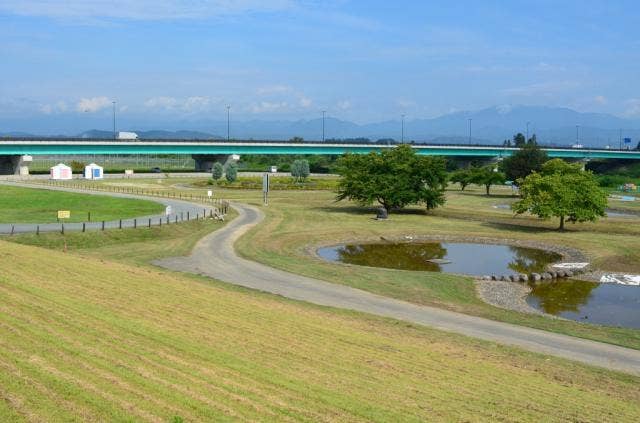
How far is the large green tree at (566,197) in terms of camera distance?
57.5m

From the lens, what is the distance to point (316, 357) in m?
18.2

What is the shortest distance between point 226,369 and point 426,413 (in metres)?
4.77

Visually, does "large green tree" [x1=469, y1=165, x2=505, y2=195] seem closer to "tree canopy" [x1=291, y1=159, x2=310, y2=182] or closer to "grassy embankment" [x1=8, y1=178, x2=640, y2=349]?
"grassy embankment" [x1=8, y1=178, x2=640, y2=349]

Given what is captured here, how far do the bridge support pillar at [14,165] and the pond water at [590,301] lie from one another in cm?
10524

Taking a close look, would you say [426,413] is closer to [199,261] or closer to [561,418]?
[561,418]

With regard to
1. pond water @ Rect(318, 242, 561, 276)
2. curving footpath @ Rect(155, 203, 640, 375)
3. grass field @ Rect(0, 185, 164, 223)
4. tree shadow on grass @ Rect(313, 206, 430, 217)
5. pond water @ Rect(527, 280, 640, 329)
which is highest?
grass field @ Rect(0, 185, 164, 223)

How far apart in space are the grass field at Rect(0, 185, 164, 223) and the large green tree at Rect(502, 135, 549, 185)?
62161 mm

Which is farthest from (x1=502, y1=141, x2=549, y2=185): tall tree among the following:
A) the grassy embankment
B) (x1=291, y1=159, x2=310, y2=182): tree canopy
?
(x1=291, y1=159, x2=310, y2=182): tree canopy

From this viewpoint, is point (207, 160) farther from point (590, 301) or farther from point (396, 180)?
point (590, 301)

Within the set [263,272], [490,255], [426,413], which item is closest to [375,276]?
[263,272]

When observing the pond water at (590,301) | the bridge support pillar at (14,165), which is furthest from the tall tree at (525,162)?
the bridge support pillar at (14,165)

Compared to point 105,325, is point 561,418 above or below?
below

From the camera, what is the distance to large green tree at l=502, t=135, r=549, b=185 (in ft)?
349

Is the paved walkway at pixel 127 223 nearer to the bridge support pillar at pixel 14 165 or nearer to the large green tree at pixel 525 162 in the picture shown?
the large green tree at pixel 525 162
